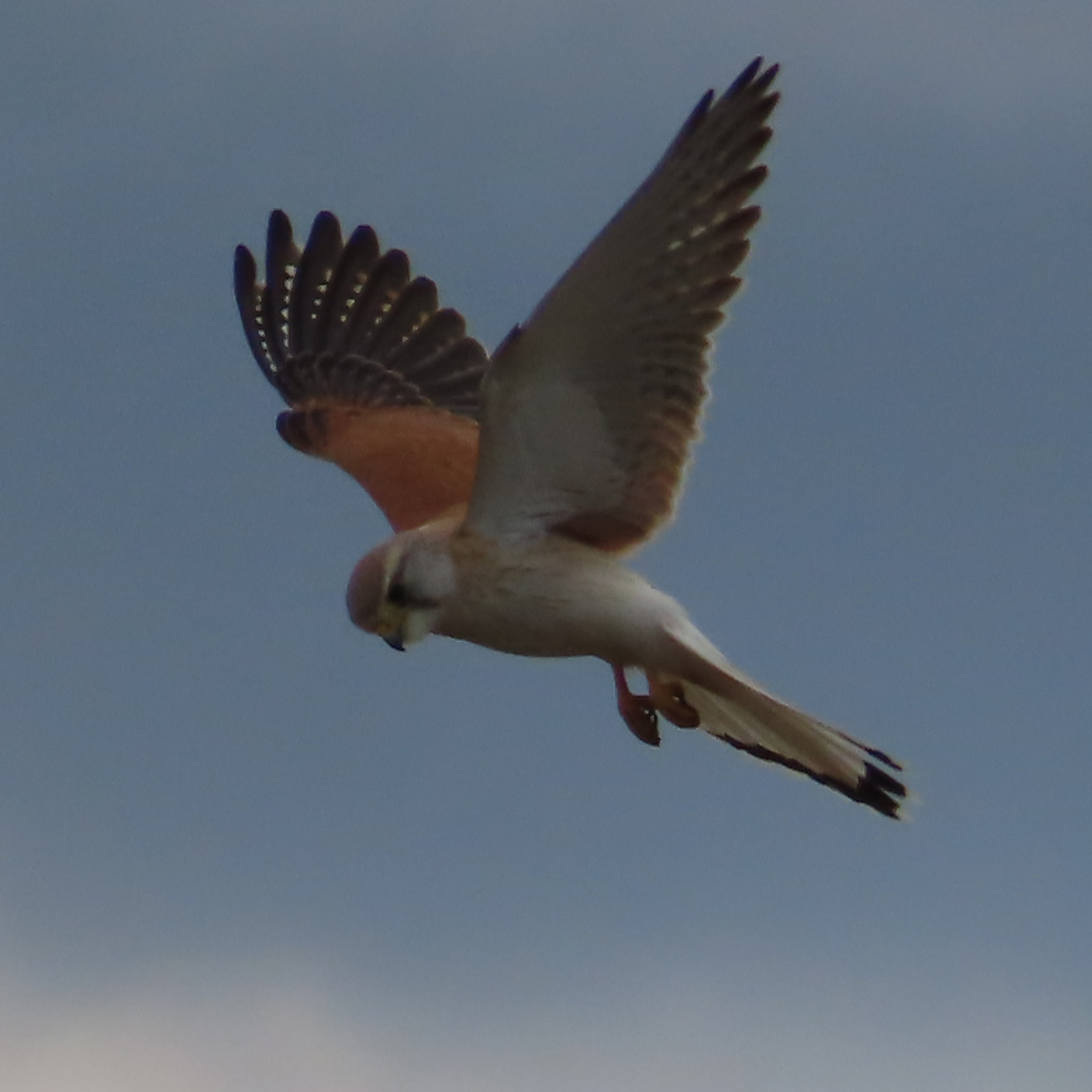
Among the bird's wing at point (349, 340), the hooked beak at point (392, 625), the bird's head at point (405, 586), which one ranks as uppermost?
the bird's wing at point (349, 340)

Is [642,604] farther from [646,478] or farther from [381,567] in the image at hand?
[381,567]

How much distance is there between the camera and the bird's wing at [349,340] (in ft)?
31.7

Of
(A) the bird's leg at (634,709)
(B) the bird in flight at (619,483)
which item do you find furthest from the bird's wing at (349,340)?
(A) the bird's leg at (634,709)

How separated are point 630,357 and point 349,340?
3486 millimetres

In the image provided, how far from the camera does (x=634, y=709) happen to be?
7695 millimetres

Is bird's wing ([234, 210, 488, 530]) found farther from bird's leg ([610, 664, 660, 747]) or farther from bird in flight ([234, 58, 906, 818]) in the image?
bird's leg ([610, 664, 660, 747])

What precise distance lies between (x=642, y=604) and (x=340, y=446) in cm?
251

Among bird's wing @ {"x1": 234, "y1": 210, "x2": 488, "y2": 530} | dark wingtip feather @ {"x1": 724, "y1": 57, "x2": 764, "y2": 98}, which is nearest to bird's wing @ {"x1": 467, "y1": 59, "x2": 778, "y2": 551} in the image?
dark wingtip feather @ {"x1": 724, "y1": 57, "x2": 764, "y2": 98}

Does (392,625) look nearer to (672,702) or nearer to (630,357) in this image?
(672,702)

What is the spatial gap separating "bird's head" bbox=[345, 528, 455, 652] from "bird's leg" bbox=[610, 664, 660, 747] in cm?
88

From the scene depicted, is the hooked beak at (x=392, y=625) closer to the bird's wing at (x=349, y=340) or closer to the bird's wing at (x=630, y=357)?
the bird's wing at (x=630, y=357)

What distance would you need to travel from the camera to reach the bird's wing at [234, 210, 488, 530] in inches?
380

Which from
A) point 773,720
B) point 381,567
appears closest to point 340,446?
point 381,567

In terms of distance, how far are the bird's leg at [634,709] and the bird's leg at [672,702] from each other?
0.15 ft
